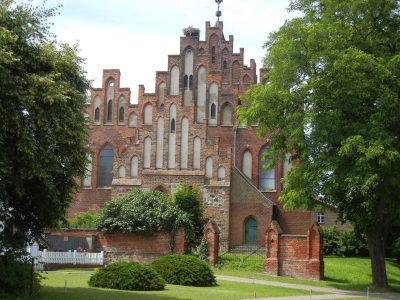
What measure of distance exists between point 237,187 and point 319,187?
54.3 ft

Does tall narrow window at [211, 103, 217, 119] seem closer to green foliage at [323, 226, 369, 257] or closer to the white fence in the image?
green foliage at [323, 226, 369, 257]

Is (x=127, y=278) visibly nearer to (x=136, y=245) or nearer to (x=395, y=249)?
(x=136, y=245)

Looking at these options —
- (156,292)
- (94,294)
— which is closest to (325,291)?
(156,292)

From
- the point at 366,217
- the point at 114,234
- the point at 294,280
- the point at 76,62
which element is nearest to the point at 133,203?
the point at 114,234

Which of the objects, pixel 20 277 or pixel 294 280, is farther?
pixel 294 280

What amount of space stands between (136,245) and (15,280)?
17.7m

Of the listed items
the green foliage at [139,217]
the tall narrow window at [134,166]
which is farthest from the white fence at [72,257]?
the tall narrow window at [134,166]

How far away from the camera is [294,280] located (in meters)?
33.8

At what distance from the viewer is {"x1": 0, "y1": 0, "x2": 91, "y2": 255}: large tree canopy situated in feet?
63.1

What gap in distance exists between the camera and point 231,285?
28922 millimetres

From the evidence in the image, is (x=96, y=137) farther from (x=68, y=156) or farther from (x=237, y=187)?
(x=68, y=156)

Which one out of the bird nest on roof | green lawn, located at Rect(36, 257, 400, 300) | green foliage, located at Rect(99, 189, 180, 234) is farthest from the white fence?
the bird nest on roof

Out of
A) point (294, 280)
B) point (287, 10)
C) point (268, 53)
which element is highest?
point (287, 10)

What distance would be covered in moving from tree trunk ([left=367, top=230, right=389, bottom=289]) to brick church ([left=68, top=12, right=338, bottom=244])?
46.0ft
